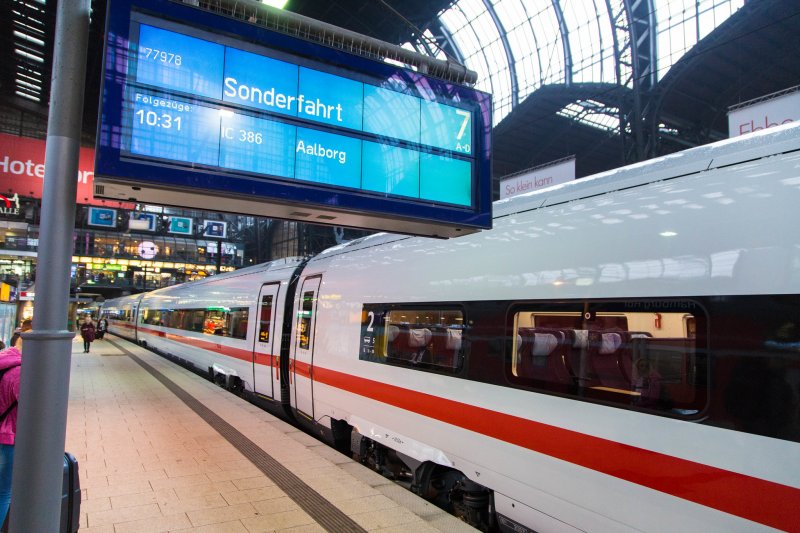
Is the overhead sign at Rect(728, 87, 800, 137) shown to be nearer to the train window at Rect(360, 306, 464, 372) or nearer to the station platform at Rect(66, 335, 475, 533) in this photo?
the train window at Rect(360, 306, 464, 372)

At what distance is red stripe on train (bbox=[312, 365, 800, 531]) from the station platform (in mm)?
810

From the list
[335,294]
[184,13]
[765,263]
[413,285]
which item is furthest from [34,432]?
[335,294]

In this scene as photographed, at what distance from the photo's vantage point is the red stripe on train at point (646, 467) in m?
2.42

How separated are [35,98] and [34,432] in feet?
146

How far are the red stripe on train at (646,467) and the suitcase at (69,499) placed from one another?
2.73 meters

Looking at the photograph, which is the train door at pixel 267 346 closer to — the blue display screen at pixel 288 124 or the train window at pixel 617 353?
the train window at pixel 617 353

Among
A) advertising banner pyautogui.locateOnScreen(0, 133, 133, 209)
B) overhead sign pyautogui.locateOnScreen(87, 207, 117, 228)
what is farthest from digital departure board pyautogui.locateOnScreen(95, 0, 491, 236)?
overhead sign pyautogui.locateOnScreen(87, 207, 117, 228)

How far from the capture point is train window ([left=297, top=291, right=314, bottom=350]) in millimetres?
7668

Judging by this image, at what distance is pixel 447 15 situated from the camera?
27.7 meters

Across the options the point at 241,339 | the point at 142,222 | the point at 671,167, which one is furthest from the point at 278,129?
the point at 142,222

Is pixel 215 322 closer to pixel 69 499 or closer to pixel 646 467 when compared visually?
pixel 69 499

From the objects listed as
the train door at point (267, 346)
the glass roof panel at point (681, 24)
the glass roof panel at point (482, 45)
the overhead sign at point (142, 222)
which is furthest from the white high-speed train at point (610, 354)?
the glass roof panel at point (482, 45)

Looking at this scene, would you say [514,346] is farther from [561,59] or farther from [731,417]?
[561,59]

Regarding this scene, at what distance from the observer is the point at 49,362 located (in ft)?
6.61
